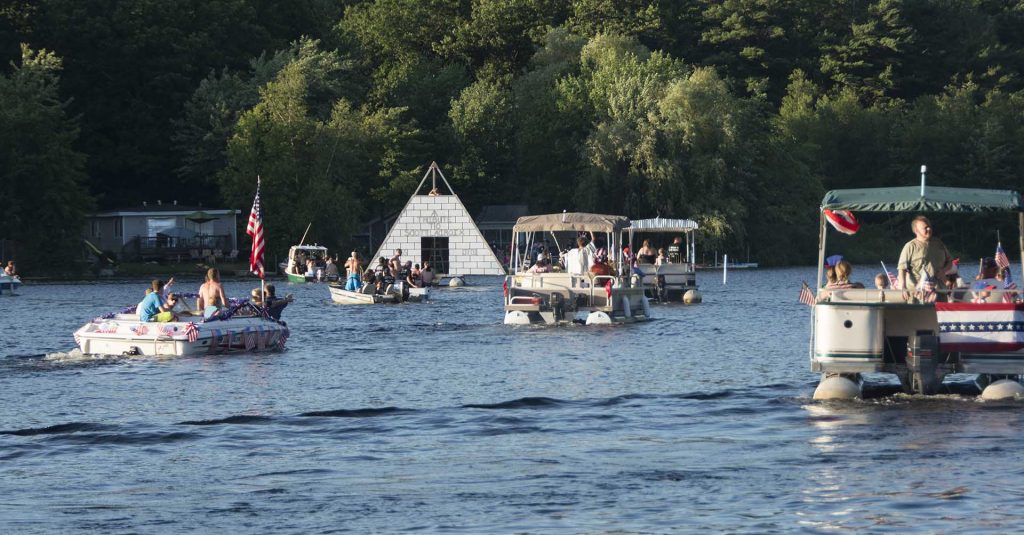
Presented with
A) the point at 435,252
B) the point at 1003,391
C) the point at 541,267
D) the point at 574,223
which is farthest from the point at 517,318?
the point at 435,252

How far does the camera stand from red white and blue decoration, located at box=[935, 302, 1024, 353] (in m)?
22.2

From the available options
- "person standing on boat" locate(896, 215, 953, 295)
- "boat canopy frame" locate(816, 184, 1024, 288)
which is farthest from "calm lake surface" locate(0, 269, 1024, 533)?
"boat canopy frame" locate(816, 184, 1024, 288)

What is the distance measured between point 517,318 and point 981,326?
21443mm

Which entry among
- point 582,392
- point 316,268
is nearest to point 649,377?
point 582,392

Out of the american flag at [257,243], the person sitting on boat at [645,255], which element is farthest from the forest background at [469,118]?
the american flag at [257,243]

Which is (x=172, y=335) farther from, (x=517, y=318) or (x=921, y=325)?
(x=921, y=325)

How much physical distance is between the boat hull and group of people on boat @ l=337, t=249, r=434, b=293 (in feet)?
76.5

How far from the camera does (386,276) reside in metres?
58.4

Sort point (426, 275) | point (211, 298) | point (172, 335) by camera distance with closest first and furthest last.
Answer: point (172, 335) < point (211, 298) < point (426, 275)

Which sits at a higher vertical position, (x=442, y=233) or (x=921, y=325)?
(x=442, y=233)

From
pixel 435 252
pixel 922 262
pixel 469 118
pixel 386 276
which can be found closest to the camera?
pixel 922 262

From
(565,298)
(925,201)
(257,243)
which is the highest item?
(925,201)

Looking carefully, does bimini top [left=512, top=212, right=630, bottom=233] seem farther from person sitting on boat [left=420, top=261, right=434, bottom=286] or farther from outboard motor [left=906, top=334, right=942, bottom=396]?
outboard motor [left=906, top=334, right=942, bottom=396]

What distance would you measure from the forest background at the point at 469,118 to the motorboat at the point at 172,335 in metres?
50.1
